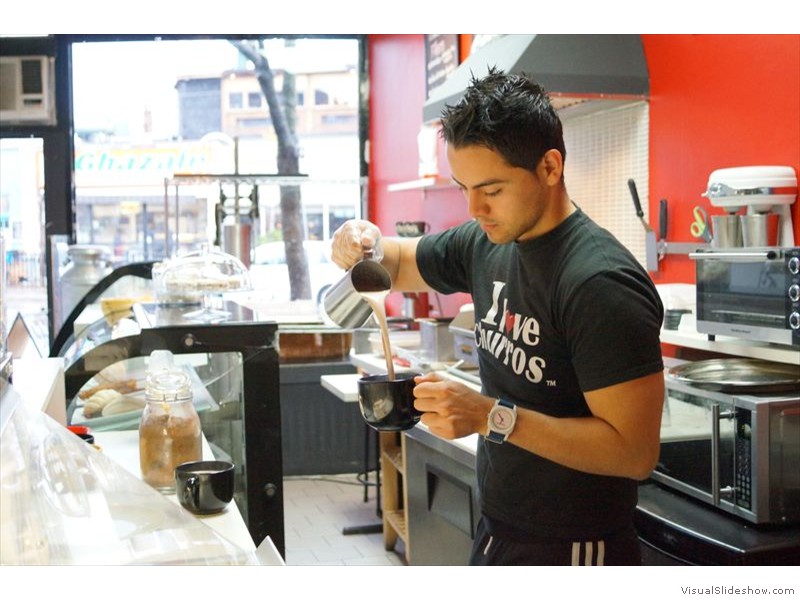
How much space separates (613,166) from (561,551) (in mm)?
2339

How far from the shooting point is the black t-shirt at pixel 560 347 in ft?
5.03

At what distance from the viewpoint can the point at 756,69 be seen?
298cm

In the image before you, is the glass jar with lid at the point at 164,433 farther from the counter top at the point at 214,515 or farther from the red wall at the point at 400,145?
the red wall at the point at 400,145

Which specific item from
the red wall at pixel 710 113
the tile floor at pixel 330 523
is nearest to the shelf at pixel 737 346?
the red wall at pixel 710 113

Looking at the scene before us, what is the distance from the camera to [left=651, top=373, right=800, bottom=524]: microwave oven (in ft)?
7.30

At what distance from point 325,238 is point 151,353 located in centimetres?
455

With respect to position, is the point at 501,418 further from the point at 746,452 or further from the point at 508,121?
the point at 746,452

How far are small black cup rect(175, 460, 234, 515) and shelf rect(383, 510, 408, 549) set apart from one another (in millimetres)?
2328

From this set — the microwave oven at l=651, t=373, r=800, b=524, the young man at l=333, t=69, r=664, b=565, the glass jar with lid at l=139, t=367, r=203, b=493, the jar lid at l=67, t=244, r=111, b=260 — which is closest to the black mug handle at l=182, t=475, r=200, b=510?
the glass jar with lid at l=139, t=367, r=203, b=493

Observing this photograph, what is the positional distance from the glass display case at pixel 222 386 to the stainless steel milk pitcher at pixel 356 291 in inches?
21.4

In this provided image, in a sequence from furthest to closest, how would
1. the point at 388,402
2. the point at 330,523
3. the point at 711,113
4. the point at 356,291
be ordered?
the point at 330,523 < the point at 711,113 < the point at 356,291 < the point at 388,402

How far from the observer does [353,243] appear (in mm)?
1943

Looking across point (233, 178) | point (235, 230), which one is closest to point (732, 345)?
point (235, 230)
